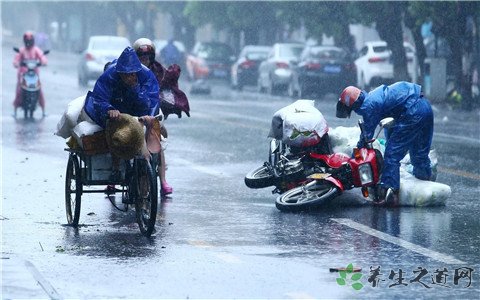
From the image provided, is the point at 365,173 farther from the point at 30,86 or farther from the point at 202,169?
the point at 30,86

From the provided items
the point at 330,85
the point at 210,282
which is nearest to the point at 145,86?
the point at 210,282

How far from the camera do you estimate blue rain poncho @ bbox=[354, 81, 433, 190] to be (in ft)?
45.8

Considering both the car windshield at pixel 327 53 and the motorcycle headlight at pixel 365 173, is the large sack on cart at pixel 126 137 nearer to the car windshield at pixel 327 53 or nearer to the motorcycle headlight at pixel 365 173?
the motorcycle headlight at pixel 365 173

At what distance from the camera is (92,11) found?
88312mm

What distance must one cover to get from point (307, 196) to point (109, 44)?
35.5m

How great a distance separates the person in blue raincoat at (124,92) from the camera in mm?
12195

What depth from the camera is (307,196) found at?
1371 cm

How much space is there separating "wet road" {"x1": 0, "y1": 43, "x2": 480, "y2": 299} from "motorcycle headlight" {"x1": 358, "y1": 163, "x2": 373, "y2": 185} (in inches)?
11.4

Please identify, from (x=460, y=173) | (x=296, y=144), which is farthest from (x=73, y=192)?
(x=460, y=173)

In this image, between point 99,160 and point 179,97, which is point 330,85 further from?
point 99,160

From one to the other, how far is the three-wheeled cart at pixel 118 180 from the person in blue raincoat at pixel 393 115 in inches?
101

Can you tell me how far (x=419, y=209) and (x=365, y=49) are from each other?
30841 millimetres

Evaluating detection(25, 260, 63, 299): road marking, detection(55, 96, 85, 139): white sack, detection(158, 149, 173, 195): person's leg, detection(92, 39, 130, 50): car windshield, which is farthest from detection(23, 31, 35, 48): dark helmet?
detection(92, 39, 130, 50): car windshield

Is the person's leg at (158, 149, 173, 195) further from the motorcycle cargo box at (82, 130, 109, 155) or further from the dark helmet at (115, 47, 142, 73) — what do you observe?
the dark helmet at (115, 47, 142, 73)
